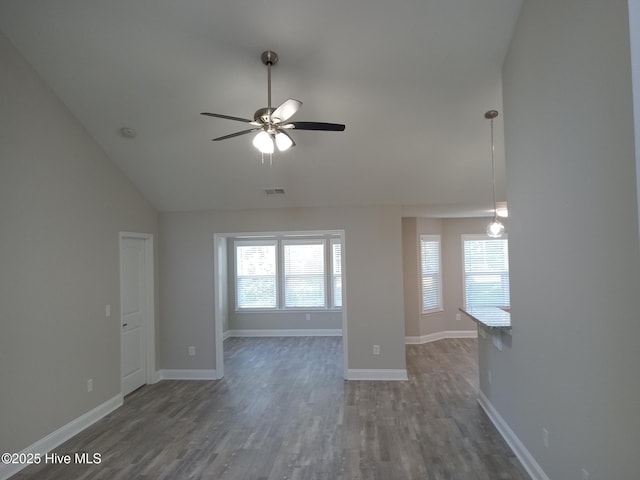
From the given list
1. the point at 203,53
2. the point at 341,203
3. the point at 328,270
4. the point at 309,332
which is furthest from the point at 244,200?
the point at 309,332

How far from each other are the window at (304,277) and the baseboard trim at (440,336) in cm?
219

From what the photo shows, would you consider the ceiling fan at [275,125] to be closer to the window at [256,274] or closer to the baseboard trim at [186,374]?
the baseboard trim at [186,374]

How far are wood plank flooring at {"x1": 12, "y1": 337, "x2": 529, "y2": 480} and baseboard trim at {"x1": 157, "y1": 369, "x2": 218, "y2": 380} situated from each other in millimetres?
136

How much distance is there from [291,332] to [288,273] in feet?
4.30

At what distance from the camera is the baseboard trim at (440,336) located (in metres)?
6.99

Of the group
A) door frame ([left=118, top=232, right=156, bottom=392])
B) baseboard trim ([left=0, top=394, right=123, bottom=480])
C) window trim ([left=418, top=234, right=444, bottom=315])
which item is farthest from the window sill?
baseboard trim ([left=0, top=394, right=123, bottom=480])

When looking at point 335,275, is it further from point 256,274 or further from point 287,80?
point 287,80

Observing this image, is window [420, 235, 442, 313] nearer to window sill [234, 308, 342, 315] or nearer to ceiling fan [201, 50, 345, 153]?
window sill [234, 308, 342, 315]

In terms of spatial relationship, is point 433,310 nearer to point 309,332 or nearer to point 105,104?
point 309,332

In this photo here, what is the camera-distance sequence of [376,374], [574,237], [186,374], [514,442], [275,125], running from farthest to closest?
[186,374] → [376,374] → [514,442] → [275,125] → [574,237]

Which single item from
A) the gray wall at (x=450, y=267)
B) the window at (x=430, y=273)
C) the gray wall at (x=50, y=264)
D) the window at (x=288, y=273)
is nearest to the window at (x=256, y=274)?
the window at (x=288, y=273)

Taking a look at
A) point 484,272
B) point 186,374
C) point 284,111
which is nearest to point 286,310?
point 186,374

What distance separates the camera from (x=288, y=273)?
321 inches

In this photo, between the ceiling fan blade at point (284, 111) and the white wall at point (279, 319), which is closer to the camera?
the ceiling fan blade at point (284, 111)
